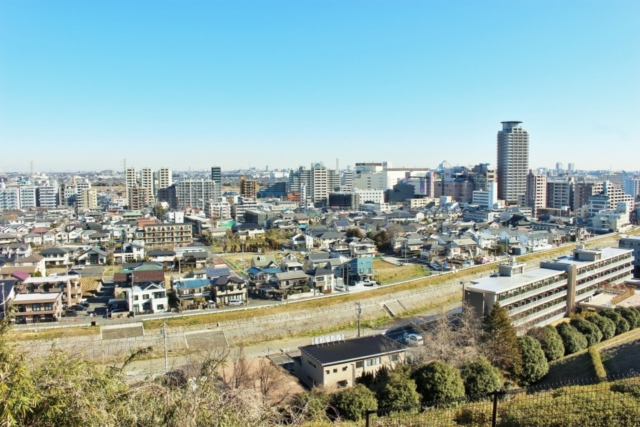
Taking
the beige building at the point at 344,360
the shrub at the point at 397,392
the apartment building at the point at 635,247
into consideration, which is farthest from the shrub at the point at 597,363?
the apartment building at the point at 635,247

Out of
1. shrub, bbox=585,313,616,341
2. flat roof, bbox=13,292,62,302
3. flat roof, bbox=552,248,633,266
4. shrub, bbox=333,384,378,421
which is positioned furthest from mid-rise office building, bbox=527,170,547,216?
shrub, bbox=333,384,378,421

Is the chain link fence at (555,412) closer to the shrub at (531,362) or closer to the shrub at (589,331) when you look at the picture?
the shrub at (531,362)

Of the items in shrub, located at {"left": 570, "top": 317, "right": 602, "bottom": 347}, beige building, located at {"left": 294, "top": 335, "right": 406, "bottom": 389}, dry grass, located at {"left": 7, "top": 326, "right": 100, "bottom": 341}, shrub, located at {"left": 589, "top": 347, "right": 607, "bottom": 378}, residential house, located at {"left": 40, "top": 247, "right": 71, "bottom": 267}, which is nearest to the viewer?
shrub, located at {"left": 589, "top": 347, "right": 607, "bottom": 378}

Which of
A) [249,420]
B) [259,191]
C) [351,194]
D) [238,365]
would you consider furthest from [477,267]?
[259,191]

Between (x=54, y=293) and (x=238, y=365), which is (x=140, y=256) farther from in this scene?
(x=238, y=365)

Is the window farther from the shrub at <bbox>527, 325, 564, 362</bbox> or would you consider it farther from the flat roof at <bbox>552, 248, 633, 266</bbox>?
the flat roof at <bbox>552, 248, 633, 266</bbox>

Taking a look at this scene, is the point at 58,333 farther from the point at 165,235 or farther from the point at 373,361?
the point at 165,235

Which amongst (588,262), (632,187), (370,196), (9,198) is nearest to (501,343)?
(588,262)
